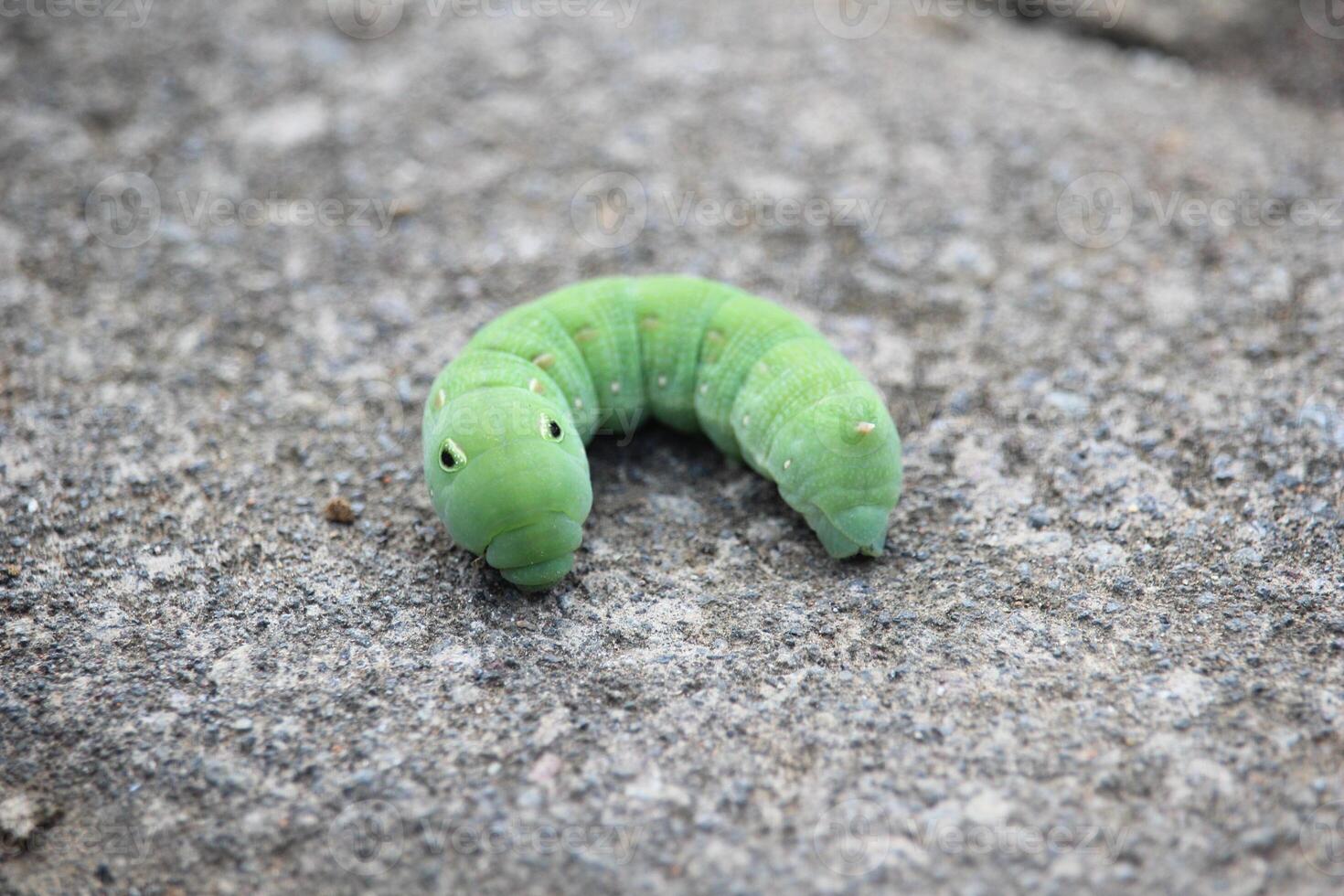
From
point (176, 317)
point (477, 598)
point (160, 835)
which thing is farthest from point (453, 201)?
point (160, 835)

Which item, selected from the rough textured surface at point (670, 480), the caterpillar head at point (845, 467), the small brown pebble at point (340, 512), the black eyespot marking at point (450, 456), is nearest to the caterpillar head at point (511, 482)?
the black eyespot marking at point (450, 456)

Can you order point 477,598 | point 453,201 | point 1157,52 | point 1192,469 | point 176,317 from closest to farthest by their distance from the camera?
point 477,598
point 1192,469
point 176,317
point 453,201
point 1157,52

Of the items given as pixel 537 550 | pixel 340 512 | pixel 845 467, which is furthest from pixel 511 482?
pixel 845 467

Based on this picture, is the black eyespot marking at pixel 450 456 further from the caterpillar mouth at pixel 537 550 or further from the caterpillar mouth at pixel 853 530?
the caterpillar mouth at pixel 853 530

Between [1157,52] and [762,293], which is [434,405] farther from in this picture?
[1157,52]

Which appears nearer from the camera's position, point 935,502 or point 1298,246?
point 935,502

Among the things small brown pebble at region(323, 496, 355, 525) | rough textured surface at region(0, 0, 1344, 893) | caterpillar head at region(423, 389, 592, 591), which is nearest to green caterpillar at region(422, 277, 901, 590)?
caterpillar head at region(423, 389, 592, 591)
